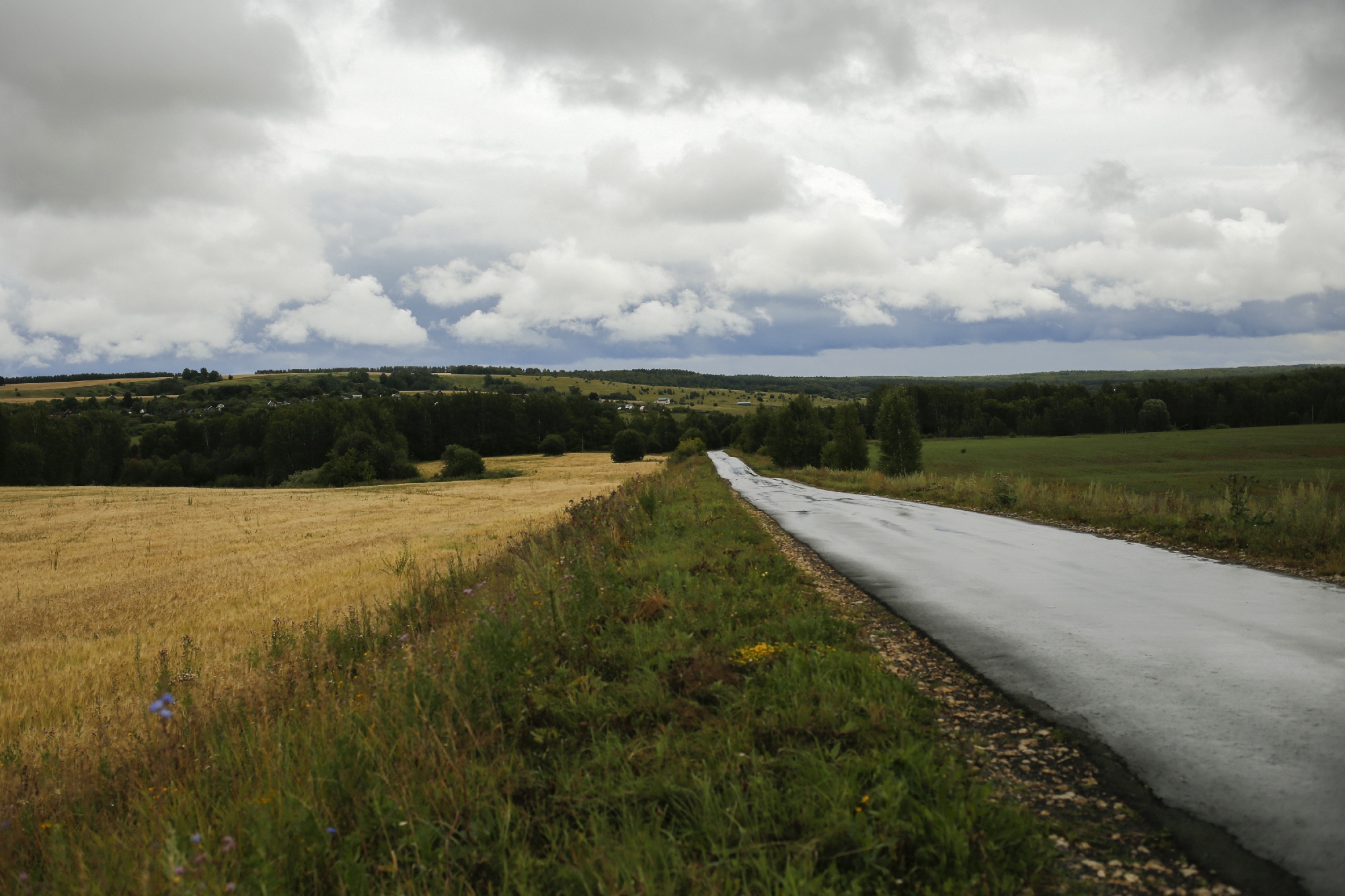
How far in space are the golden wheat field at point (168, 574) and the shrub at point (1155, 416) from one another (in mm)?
113646

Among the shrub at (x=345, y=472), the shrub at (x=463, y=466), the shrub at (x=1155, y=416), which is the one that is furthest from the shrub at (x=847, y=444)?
the shrub at (x=1155, y=416)

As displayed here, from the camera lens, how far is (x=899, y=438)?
56.7 metres

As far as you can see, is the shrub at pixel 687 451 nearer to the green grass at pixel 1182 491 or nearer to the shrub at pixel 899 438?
the green grass at pixel 1182 491

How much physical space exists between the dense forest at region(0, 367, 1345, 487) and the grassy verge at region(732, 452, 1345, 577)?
4270cm

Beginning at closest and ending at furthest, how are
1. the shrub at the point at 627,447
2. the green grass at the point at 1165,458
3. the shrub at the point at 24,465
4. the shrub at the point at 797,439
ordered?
the green grass at the point at 1165,458 < the shrub at the point at 797,439 < the shrub at the point at 24,465 < the shrub at the point at 627,447

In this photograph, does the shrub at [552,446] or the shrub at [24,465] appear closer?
the shrub at [24,465]

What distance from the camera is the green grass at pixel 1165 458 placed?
4805 centimetres

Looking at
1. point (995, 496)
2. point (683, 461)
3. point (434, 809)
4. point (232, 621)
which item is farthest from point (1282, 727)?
point (683, 461)

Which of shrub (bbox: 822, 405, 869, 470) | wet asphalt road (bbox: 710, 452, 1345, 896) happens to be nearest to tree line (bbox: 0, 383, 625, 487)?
shrub (bbox: 822, 405, 869, 470)

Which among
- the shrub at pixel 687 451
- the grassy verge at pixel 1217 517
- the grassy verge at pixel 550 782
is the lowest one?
the shrub at pixel 687 451

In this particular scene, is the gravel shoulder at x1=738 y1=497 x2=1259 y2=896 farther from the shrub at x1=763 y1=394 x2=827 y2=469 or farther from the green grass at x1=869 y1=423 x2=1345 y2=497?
the shrub at x1=763 y1=394 x2=827 y2=469

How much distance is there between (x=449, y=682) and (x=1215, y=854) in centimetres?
426

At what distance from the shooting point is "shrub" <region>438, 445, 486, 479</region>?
75938mm

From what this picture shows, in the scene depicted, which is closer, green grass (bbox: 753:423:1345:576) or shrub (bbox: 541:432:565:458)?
green grass (bbox: 753:423:1345:576)
